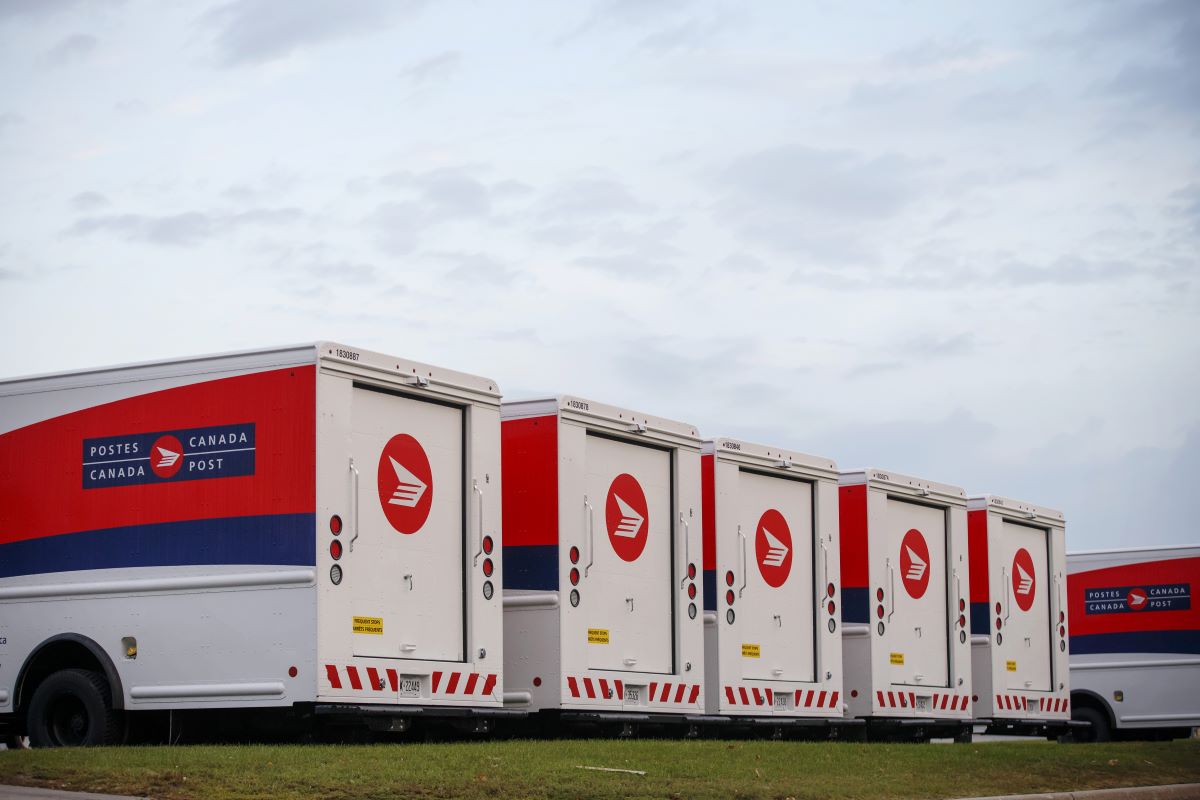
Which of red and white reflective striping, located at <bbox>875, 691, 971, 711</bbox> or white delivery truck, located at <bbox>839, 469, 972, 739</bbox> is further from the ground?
white delivery truck, located at <bbox>839, 469, 972, 739</bbox>

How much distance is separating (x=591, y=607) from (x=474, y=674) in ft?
5.65

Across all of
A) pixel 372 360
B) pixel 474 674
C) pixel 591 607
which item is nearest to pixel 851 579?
pixel 591 607

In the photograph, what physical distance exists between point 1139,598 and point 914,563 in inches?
268

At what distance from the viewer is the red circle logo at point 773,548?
19.1m

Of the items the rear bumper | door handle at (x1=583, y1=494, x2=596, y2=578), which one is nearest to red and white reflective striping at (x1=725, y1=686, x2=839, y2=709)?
door handle at (x1=583, y1=494, x2=596, y2=578)

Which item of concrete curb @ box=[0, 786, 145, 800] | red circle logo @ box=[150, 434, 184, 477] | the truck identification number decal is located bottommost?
concrete curb @ box=[0, 786, 145, 800]

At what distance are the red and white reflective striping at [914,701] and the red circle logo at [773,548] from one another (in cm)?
239

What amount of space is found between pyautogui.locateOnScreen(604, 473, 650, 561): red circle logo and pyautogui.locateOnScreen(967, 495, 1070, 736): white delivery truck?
772cm

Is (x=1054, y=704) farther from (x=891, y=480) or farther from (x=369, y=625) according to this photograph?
(x=369, y=625)

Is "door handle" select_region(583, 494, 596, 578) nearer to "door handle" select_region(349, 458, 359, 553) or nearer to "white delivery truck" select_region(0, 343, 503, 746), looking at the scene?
"white delivery truck" select_region(0, 343, 503, 746)

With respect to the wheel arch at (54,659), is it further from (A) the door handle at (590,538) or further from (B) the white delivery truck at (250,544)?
(A) the door handle at (590,538)

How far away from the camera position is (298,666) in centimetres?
1347

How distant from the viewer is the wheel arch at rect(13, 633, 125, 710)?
47.6 feet

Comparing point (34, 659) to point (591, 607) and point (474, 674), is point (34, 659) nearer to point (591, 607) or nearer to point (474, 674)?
point (474, 674)
